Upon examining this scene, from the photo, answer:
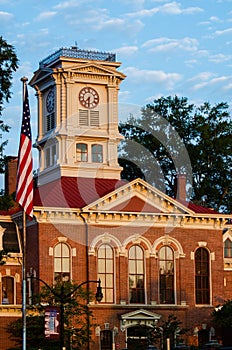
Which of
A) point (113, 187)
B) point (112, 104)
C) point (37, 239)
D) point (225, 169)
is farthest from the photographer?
point (225, 169)

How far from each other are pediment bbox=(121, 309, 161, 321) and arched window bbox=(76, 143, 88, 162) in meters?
12.1

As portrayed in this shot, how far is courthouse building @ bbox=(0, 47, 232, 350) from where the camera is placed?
205ft

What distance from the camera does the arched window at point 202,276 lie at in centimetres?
6612

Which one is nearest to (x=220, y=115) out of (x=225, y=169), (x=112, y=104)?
(x=225, y=169)

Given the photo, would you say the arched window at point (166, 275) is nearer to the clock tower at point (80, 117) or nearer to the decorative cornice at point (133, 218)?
the decorative cornice at point (133, 218)

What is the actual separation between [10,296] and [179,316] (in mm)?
10497

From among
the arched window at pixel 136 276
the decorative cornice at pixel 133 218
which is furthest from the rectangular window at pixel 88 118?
the arched window at pixel 136 276

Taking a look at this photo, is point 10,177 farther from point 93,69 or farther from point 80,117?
point 93,69

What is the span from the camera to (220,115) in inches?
3647

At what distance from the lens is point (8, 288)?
63.0 metres

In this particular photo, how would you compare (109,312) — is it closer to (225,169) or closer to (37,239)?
(37,239)

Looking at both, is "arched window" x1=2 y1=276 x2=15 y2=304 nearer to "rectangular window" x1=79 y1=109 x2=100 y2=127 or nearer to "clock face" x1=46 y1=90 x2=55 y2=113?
"rectangular window" x1=79 y1=109 x2=100 y2=127

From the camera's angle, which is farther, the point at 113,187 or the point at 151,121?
the point at 151,121

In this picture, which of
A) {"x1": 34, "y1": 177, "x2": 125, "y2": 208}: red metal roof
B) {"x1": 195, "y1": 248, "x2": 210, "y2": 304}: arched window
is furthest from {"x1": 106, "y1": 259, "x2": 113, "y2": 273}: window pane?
{"x1": 195, "y1": 248, "x2": 210, "y2": 304}: arched window
